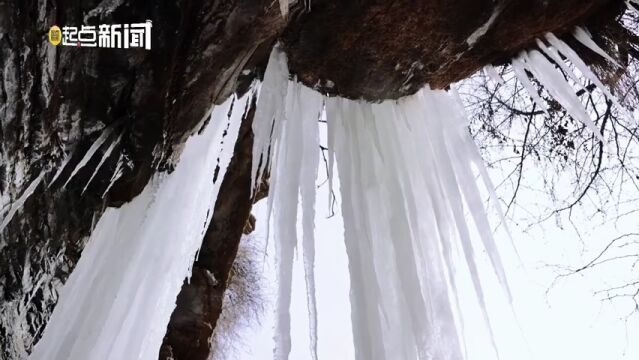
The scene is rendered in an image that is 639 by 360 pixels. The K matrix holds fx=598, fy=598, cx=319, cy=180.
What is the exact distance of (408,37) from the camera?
1500mm

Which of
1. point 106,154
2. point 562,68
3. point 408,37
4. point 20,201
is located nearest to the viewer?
point 20,201

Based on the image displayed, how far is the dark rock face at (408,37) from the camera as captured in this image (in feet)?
4.74

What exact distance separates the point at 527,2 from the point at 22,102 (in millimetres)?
1168

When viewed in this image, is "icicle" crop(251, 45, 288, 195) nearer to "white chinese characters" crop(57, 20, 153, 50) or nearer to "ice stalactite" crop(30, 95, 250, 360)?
"ice stalactite" crop(30, 95, 250, 360)

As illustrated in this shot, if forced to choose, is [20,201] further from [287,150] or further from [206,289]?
[206,289]

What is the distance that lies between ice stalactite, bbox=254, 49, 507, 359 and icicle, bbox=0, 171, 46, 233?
1.74ft

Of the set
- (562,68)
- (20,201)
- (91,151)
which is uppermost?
(562,68)

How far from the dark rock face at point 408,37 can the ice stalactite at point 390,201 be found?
0.07 metres

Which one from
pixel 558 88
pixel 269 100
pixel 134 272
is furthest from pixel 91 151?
pixel 558 88

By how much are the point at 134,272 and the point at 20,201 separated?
1.13 ft

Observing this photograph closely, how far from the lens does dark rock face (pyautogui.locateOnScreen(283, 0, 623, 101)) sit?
144 cm

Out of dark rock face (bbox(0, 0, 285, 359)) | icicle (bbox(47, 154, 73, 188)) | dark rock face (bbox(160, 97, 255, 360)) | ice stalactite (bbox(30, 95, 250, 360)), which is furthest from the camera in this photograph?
dark rock face (bbox(160, 97, 255, 360))

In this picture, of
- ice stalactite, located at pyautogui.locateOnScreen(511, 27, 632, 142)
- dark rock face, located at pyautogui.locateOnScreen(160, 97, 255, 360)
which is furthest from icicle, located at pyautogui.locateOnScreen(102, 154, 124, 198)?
ice stalactite, located at pyautogui.locateOnScreen(511, 27, 632, 142)

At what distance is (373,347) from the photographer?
1.46 m
